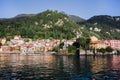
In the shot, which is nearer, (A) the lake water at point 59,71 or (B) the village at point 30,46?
(A) the lake water at point 59,71

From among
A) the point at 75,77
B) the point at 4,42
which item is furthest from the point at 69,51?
the point at 75,77

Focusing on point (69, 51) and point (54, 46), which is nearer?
point (69, 51)

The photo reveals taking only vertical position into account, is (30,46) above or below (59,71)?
above

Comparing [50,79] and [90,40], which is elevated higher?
[90,40]

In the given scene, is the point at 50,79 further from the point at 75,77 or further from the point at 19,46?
the point at 19,46

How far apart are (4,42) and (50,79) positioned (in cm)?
15438

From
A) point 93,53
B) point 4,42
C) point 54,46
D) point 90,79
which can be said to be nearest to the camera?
point 90,79

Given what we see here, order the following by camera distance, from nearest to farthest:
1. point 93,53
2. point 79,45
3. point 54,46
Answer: point 93,53
point 79,45
point 54,46

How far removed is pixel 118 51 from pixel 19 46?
56.0 m

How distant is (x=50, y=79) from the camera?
1599 inches

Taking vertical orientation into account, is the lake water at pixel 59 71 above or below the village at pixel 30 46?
below

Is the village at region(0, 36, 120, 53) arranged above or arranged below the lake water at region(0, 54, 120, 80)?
above

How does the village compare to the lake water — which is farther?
the village

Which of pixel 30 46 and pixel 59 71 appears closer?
pixel 59 71
